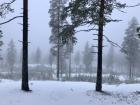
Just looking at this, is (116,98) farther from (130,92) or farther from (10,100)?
(10,100)

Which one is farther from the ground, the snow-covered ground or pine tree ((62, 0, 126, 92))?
pine tree ((62, 0, 126, 92))

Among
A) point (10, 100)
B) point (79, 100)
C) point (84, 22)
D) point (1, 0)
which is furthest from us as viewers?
point (84, 22)

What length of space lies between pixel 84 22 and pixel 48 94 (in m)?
5.85

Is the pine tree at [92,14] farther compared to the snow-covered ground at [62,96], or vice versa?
the pine tree at [92,14]

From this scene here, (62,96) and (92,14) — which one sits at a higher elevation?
(92,14)

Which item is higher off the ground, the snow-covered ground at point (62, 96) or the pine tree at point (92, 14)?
the pine tree at point (92, 14)

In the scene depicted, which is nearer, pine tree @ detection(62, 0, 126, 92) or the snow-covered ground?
the snow-covered ground

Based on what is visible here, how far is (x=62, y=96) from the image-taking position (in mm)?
21750

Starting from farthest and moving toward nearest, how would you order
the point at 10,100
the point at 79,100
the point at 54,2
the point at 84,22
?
the point at 54,2 → the point at 84,22 → the point at 79,100 → the point at 10,100

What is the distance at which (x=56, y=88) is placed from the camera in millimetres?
23672

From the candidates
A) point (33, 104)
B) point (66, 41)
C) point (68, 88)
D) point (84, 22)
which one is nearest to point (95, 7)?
point (84, 22)

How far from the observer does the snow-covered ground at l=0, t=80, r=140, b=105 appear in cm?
2023

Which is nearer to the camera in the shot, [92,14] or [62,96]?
[62,96]

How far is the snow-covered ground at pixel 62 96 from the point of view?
2023 cm
